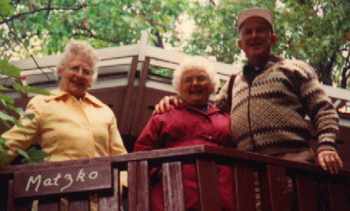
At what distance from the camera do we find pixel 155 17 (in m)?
9.09

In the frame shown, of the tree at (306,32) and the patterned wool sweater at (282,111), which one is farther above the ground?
the tree at (306,32)

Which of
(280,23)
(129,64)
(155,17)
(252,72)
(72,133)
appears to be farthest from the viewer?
(155,17)

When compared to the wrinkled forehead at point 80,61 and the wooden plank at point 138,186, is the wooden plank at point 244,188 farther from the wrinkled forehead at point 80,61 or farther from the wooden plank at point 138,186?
the wrinkled forehead at point 80,61

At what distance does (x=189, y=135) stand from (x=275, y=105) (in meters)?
0.53

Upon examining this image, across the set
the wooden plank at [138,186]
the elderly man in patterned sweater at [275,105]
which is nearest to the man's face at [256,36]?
the elderly man in patterned sweater at [275,105]

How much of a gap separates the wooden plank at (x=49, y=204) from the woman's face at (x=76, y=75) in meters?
0.97

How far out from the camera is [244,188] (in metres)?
2.89

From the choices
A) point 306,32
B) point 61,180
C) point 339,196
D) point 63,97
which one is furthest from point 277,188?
point 306,32

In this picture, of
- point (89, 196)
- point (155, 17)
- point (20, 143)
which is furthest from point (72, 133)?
point (155, 17)

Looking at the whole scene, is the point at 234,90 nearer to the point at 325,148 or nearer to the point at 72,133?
the point at 325,148

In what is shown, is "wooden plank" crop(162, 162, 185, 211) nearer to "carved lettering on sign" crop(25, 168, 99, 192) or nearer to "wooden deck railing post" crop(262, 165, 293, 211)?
"carved lettering on sign" crop(25, 168, 99, 192)

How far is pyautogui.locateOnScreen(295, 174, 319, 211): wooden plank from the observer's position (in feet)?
10.2

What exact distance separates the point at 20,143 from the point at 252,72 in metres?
1.46

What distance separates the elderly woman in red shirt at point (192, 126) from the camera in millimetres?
3275
